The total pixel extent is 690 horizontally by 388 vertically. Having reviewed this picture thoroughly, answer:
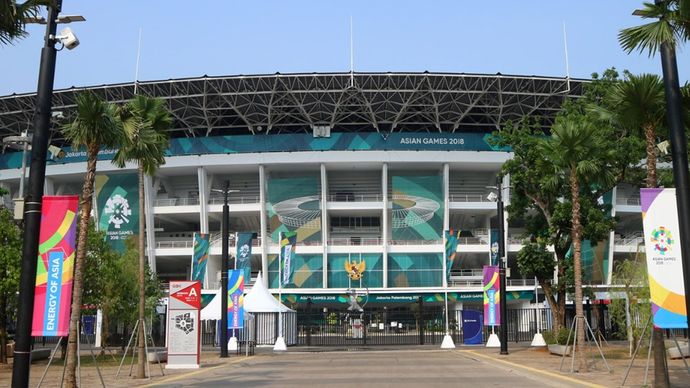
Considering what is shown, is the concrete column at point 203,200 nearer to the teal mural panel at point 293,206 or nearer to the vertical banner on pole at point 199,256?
the vertical banner on pole at point 199,256

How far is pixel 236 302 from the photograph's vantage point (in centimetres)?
3353

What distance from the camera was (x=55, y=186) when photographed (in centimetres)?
7331

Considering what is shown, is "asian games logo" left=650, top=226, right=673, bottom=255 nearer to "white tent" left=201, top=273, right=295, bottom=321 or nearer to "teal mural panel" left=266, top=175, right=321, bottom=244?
"white tent" left=201, top=273, right=295, bottom=321

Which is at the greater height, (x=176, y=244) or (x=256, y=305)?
(x=176, y=244)

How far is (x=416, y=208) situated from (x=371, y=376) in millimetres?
46059

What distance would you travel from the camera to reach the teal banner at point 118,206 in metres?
66.6

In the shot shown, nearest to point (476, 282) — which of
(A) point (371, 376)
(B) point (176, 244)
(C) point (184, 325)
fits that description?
(B) point (176, 244)

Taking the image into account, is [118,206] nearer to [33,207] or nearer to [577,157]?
[577,157]

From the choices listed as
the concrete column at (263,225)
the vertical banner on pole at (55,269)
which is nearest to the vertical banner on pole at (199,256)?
the concrete column at (263,225)

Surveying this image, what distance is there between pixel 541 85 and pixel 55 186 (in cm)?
5092

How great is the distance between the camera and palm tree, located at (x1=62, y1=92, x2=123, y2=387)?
16578mm

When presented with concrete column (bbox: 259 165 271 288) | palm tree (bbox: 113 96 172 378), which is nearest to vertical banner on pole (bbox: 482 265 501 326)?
palm tree (bbox: 113 96 172 378)

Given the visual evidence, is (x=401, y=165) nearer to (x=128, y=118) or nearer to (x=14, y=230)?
(x=14, y=230)

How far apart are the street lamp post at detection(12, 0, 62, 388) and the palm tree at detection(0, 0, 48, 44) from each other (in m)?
0.45
